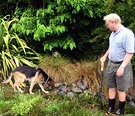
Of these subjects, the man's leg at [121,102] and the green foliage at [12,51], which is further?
the green foliage at [12,51]

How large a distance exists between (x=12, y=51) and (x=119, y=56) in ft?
11.1

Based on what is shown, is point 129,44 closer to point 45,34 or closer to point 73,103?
point 73,103

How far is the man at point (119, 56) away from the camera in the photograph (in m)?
5.77

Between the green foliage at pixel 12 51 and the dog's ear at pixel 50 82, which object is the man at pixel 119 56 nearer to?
the dog's ear at pixel 50 82

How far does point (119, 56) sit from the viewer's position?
596cm

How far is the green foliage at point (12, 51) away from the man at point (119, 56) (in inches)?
102

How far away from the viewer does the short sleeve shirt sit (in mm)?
5742

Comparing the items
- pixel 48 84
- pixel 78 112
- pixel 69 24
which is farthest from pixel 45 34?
pixel 78 112

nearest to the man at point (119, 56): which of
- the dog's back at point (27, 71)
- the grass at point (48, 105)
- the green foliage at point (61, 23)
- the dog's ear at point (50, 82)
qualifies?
the grass at point (48, 105)

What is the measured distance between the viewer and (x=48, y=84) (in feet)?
24.5

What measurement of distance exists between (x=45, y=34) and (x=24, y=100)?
2.07 meters

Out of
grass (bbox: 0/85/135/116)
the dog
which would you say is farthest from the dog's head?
grass (bbox: 0/85/135/116)

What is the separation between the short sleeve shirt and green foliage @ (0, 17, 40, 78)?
9.05 ft

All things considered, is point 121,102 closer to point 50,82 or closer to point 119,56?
point 119,56
